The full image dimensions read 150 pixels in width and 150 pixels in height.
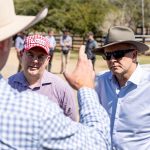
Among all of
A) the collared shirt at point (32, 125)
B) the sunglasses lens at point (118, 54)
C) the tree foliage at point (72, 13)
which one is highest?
the collared shirt at point (32, 125)

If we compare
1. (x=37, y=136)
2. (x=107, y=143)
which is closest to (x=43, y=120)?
(x=37, y=136)

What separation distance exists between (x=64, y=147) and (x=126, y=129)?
7.89 feet

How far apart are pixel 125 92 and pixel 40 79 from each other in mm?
1061

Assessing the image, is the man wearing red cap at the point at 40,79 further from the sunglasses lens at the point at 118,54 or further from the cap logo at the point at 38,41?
the sunglasses lens at the point at 118,54

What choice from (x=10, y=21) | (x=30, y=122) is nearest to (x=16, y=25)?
(x=10, y=21)

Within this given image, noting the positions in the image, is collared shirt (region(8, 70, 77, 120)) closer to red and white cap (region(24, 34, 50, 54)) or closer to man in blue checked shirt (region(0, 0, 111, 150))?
red and white cap (region(24, 34, 50, 54))

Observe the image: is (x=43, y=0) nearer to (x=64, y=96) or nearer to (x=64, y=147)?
(x=64, y=96)

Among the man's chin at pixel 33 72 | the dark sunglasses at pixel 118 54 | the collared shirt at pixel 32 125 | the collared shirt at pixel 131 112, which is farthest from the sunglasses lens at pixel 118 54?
the collared shirt at pixel 32 125

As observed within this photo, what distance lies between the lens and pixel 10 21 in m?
1.95

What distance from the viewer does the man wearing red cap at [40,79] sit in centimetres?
494

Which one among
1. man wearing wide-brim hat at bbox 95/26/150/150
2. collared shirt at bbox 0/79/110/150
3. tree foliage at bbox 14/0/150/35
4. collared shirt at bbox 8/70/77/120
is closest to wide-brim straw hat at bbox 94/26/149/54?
man wearing wide-brim hat at bbox 95/26/150/150

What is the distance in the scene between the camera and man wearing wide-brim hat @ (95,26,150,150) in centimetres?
418

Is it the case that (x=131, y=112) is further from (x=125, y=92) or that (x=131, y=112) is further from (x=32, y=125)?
(x=32, y=125)

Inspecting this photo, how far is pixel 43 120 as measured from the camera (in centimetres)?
180
